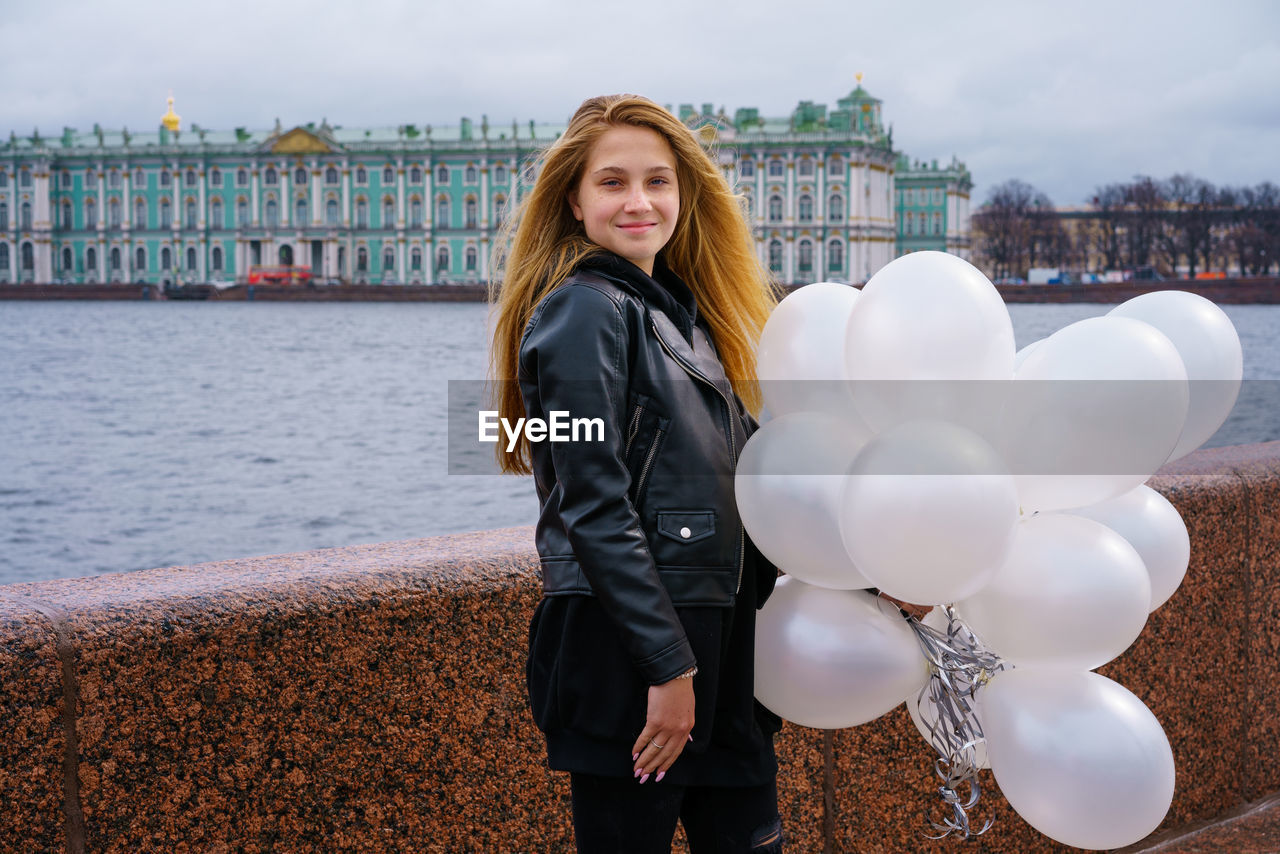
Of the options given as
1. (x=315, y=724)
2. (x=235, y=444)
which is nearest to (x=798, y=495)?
(x=315, y=724)

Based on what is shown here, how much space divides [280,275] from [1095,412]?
242 feet

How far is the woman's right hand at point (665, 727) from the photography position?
1077mm

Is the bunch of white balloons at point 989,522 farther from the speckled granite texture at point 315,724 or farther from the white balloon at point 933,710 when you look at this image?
the speckled granite texture at point 315,724

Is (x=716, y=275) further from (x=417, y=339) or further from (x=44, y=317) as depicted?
(x=44, y=317)

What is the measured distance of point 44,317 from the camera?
59.4 meters

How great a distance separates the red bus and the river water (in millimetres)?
26174

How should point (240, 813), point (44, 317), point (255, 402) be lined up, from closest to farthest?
point (240, 813)
point (255, 402)
point (44, 317)

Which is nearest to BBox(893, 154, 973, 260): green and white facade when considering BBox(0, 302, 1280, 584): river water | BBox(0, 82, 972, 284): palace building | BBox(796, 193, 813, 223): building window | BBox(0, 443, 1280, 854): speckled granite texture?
BBox(0, 82, 972, 284): palace building

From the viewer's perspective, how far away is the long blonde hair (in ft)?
4.06

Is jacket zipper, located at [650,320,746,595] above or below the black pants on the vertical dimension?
above

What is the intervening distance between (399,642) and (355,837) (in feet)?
0.69

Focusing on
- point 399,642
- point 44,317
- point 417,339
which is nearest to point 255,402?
point 417,339

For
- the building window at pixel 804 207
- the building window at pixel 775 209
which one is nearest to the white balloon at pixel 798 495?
the building window at pixel 775 209

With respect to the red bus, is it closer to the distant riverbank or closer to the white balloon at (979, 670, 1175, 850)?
the distant riverbank
